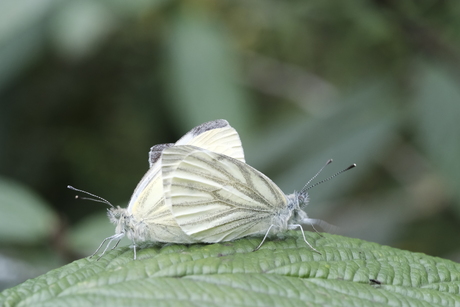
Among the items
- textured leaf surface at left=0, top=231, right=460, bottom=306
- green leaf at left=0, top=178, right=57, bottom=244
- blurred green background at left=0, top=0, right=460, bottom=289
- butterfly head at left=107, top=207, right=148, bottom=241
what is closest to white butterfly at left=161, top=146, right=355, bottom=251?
butterfly head at left=107, top=207, right=148, bottom=241

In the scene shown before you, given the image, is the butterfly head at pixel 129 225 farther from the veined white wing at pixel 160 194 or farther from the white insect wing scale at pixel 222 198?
the white insect wing scale at pixel 222 198

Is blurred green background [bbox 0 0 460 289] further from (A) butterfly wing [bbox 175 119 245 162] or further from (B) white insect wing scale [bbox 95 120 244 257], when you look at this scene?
(A) butterfly wing [bbox 175 119 245 162]

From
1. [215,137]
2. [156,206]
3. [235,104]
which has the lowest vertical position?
[156,206]

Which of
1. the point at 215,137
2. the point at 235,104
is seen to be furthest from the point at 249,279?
the point at 235,104

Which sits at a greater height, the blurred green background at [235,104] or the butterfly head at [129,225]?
the blurred green background at [235,104]

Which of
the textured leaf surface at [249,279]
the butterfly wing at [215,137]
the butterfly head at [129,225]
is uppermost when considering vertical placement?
the butterfly wing at [215,137]

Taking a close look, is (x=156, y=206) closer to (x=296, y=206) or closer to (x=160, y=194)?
(x=160, y=194)

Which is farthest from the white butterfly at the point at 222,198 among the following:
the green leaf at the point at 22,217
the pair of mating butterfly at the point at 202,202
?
the green leaf at the point at 22,217
